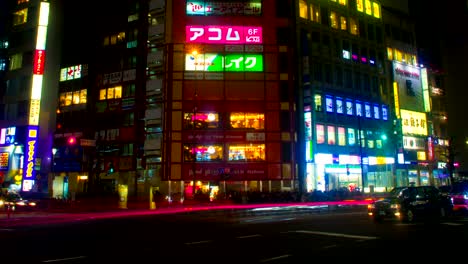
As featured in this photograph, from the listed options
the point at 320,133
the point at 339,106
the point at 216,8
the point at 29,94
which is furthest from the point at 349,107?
the point at 29,94

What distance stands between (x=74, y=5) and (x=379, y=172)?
54744 mm

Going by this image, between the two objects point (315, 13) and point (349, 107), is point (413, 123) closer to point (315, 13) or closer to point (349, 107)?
point (349, 107)

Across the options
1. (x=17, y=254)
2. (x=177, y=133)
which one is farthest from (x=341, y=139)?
(x=17, y=254)

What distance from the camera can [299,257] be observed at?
10.8m

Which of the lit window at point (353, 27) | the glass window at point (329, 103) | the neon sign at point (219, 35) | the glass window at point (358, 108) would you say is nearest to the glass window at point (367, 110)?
the glass window at point (358, 108)

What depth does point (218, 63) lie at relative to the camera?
5056cm

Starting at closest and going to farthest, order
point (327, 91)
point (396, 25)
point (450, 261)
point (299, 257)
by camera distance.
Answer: point (450, 261) → point (299, 257) → point (327, 91) → point (396, 25)

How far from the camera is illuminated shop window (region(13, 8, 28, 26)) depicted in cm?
5678

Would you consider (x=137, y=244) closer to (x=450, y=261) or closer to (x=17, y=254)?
(x=17, y=254)

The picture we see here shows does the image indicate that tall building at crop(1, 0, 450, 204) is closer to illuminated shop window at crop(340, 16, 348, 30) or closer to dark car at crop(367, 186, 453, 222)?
illuminated shop window at crop(340, 16, 348, 30)

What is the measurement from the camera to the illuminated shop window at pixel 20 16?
56781mm

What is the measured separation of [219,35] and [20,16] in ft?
93.9

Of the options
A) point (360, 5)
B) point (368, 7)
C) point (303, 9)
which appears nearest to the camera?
point (303, 9)

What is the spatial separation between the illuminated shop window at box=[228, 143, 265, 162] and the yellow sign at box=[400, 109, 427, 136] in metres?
26.1
